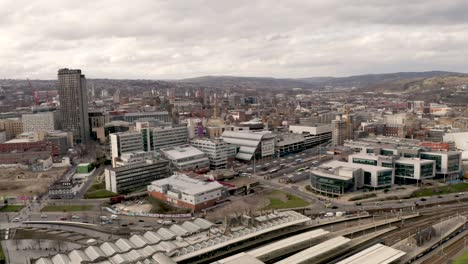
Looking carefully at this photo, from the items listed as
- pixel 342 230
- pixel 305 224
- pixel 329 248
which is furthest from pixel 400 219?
pixel 329 248

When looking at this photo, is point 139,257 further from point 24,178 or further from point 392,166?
point 24,178

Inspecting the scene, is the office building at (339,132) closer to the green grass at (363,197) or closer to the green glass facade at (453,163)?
the green glass facade at (453,163)

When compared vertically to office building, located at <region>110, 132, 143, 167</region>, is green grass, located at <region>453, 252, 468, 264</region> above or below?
below

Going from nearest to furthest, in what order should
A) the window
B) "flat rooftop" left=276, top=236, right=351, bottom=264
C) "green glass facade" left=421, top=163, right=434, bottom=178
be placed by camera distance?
1. "flat rooftop" left=276, top=236, right=351, bottom=264
2. the window
3. "green glass facade" left=421, top=163, right=434, bottom=178

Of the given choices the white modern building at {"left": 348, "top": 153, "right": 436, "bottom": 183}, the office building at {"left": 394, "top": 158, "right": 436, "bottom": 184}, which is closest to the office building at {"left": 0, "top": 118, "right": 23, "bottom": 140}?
the white modern building at {"left": 348, "top": 153, "right": 436, "bottom": 183}

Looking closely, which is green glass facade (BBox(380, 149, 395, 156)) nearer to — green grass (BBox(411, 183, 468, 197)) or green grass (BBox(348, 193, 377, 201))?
green grass (BBox(411, 183, 468, 197))

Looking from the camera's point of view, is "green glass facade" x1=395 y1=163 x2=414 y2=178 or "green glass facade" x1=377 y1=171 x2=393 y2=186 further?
"green glass facade" x1=395 y1=163 x2=414 y2=178

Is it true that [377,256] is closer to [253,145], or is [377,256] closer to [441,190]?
[441,190]
